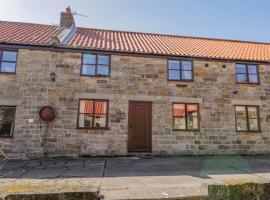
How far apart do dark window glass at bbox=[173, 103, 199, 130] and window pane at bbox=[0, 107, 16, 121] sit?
7.62 meters

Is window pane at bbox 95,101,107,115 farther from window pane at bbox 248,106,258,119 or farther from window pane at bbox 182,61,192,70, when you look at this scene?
window pane at bbox 248,106,258,119

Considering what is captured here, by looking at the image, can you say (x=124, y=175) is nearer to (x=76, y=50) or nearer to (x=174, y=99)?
(x=174, y=99)

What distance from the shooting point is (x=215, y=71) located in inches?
529

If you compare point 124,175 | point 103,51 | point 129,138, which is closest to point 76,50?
point 103,51

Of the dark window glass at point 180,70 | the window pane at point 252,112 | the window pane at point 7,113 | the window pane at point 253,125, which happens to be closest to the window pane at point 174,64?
the dark window glass at point 180,70

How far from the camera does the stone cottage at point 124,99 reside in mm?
11453

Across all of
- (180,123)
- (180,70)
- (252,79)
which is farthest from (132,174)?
(252,79)

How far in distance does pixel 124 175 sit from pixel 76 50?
707cm

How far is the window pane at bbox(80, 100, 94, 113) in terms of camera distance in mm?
11953

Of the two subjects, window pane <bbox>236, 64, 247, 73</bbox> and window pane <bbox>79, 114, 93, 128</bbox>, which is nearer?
window pane <bbox>79, 114, 93, 128</bbox>

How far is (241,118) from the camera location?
13203 mm

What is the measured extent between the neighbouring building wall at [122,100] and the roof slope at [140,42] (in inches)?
26.7

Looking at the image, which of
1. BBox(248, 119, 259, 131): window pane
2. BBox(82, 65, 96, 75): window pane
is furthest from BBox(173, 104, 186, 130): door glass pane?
BBox(82, 65, 96, 75): window pane

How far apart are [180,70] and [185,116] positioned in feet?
7.98
